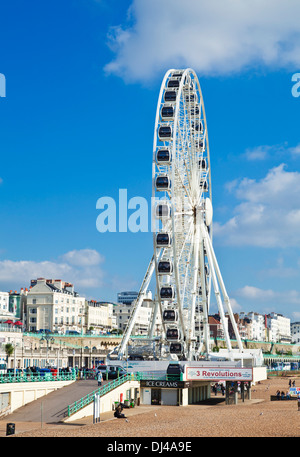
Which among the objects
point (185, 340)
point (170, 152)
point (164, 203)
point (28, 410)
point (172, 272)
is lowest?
point (28, 410)

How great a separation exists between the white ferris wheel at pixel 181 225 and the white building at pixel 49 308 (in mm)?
71084

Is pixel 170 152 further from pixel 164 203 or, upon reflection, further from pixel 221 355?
pixel 221 355

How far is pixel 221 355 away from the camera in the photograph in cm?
6812

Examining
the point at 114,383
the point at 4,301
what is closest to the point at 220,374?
the point at 114,383

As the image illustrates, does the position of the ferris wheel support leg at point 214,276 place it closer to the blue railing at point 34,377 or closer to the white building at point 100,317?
the blue railing at point 34,377

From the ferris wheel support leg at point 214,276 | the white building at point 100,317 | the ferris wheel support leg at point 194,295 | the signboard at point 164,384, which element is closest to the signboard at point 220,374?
the signboard at point 164,384

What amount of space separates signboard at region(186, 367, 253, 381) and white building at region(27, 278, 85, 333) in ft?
278

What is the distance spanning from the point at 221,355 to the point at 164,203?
21897mm

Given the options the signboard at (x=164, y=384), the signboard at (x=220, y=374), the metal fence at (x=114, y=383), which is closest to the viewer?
the metal fence at (x=114, y=383)

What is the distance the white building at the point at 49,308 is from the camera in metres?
135

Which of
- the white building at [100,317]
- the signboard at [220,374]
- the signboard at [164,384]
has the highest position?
the white building at [100,317]
